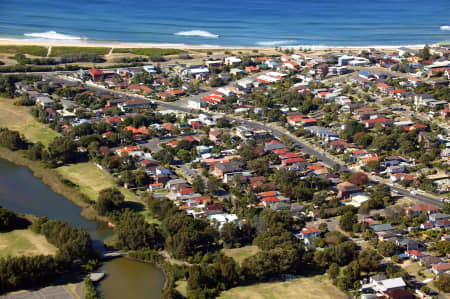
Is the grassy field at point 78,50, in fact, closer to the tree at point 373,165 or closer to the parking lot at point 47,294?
the tree at point 373,165

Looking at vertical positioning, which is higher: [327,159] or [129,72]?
[129,72]

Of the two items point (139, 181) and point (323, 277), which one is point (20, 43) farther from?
point (323, 277)

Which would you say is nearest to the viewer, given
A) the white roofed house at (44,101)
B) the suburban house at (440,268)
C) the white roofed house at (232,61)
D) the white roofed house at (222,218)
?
the suburban house at (440,268)

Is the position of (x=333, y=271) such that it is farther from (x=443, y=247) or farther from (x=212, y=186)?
(x=212, y=186)

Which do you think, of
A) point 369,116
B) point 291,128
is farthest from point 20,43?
point 369,116

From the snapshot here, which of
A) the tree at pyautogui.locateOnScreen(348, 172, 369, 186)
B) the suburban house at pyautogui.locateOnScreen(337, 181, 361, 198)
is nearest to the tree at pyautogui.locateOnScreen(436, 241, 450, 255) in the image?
the suburban house at pyautogui.locateOnScreen(337, 181, 361, 198)

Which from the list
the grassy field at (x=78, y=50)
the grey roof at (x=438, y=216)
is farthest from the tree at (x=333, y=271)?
the grassy field at (x=78, y=50)
